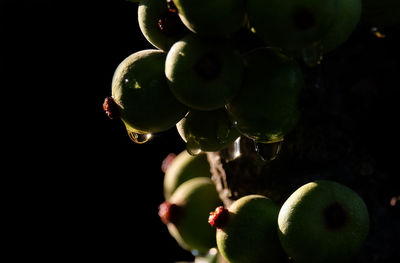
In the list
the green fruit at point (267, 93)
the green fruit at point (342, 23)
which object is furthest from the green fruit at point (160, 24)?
the green fruit at point (342, 23)

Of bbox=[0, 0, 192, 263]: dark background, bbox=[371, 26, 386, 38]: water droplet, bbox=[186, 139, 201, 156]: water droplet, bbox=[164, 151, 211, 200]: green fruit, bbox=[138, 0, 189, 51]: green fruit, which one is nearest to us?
bbox=[138, 0, 189, 51]: green fruit

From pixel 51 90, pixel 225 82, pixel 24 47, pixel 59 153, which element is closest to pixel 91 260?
pixel 59 153

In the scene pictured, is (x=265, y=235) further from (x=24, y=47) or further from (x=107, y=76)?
(x=24, y=47)

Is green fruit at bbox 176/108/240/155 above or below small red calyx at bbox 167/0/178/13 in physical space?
below

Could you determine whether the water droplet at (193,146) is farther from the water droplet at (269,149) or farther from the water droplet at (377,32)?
the water droplet at (377,32)

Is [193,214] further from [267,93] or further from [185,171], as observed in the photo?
[267,93]

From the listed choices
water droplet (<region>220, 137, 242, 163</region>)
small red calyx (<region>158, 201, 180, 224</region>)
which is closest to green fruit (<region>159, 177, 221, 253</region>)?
small red calyx (<region>158, 201, 180, 224</region>)

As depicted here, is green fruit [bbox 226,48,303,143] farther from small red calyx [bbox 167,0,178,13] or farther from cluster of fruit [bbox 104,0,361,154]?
small red calyx [bbox 167,0,178,13]

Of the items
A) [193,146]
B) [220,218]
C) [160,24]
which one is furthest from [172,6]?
[220,218]
